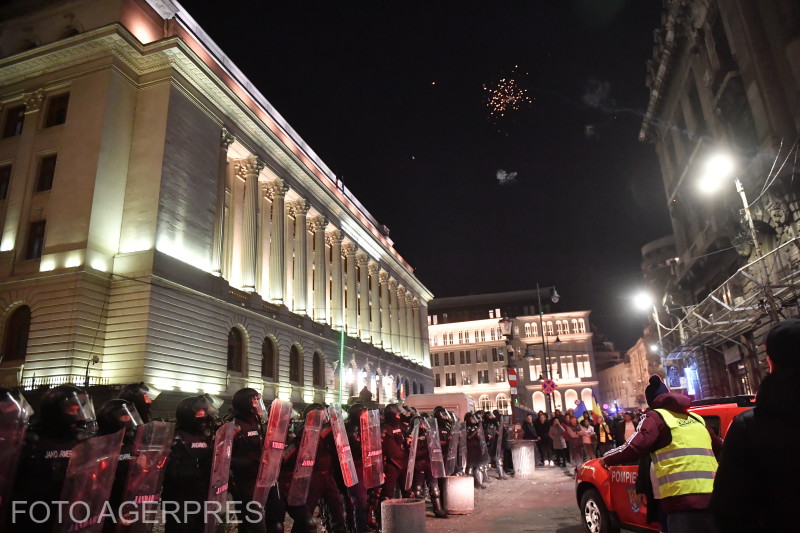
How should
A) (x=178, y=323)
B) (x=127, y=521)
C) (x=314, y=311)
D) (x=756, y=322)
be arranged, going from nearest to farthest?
(x=127, y=521)
(x=756, y=322)
(x=178, y=323)
(x=314, y=311)

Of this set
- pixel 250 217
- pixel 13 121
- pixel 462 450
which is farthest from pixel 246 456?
pixel 13 121

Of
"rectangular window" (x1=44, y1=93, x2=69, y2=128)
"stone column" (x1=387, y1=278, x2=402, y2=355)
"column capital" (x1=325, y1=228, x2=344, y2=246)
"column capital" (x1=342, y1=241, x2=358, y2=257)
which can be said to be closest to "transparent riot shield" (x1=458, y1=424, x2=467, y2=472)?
"rectangular window" (x1=44, y1=93, x2=69, y2=128)

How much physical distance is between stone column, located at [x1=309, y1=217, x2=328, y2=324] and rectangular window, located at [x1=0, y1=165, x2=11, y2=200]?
2078 cm

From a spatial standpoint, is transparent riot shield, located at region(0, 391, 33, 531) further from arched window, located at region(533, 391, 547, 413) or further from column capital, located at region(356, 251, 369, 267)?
arched window, located at region(533, 391, 547, 413)

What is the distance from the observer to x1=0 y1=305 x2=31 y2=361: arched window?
22859 millimetres

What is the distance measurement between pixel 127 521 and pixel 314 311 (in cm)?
3696

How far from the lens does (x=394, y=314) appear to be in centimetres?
6072

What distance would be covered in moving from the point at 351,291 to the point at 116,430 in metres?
43.7

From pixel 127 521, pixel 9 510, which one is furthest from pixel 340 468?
pixel 9 510

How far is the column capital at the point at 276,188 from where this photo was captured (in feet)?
122

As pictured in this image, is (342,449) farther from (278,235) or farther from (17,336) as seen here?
(278,235)

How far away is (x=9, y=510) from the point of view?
4.61m

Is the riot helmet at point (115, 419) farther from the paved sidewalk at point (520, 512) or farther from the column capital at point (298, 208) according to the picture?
the column capital at point (298, 208)

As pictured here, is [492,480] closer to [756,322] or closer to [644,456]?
[756,322]
